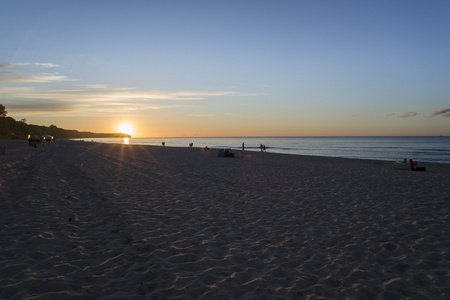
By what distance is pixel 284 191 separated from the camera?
1164cm

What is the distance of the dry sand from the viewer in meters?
4.18

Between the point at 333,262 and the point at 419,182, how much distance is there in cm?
1251

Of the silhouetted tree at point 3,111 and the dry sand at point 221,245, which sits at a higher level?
the silhouetted tree at point 3,111

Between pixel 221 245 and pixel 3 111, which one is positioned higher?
pixel 3 111

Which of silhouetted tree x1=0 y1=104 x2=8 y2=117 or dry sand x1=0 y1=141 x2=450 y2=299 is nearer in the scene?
dry sand x1=0 y1=141 x2=450 y2=299

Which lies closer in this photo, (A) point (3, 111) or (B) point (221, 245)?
(B) point (221, 245)

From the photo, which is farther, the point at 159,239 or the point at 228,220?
the point at 228,220

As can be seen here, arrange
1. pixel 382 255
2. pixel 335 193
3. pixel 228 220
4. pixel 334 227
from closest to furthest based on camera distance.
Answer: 1. pixel 382 255
2. pixel 334 227
3. pixel 228 220
4. pixel 335 193

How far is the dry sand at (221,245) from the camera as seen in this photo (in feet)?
13.7

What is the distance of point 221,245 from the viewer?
5.84 metres

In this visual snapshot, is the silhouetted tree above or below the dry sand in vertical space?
above

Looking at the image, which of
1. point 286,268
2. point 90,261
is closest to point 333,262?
point 286,268

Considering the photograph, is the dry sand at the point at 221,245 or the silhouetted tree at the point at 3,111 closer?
the dry sand at the point at 221,245

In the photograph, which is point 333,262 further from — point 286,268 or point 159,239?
point 159,239
